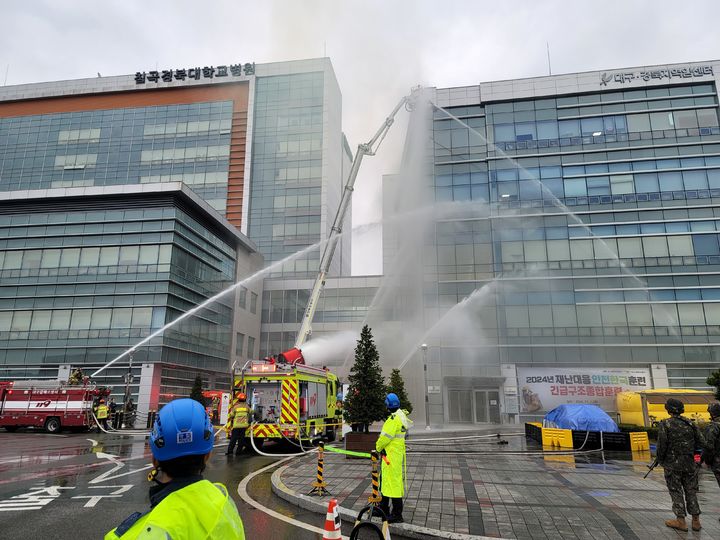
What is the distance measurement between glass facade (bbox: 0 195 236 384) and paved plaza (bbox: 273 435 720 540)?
91.0 ft

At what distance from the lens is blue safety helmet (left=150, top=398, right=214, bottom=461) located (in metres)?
2.01

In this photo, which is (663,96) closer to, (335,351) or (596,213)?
(596,213)

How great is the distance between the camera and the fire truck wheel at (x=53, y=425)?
Answer: 25.2 metres

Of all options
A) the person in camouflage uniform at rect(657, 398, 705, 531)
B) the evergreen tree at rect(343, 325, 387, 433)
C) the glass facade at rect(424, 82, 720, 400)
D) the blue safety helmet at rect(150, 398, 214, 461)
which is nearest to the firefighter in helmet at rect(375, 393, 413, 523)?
the person in camouflage uniform at rect(657, 398, 705, 531)

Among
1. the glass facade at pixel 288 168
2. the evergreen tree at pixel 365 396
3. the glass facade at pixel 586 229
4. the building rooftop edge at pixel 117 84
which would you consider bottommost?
the evergreen tree at pixel 365 396

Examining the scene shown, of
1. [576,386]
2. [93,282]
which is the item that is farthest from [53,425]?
[576,386]

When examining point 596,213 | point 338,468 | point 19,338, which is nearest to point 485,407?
point 596,213

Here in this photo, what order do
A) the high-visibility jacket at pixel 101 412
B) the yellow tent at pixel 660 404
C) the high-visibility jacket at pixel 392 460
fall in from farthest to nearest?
the high-visibility jacket at pixel 101 412
the yellow tent at pixel 660 404
the high-visibility jacket at pixel 392 460

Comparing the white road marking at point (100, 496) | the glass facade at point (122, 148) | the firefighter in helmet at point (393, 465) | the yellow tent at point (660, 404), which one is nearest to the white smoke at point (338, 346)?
the yellow tent at point (660, 404)

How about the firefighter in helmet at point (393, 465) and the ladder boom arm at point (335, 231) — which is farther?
the ladder boom arm at point (335, 231)

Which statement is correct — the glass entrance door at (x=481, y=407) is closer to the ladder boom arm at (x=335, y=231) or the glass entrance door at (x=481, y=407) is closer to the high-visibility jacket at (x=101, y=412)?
the ladder boom arm at (x=335, y=231)

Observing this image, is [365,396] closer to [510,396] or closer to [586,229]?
[510,396]

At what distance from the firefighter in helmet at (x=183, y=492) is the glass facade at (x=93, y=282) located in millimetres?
37657

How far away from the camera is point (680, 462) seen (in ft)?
22.4
